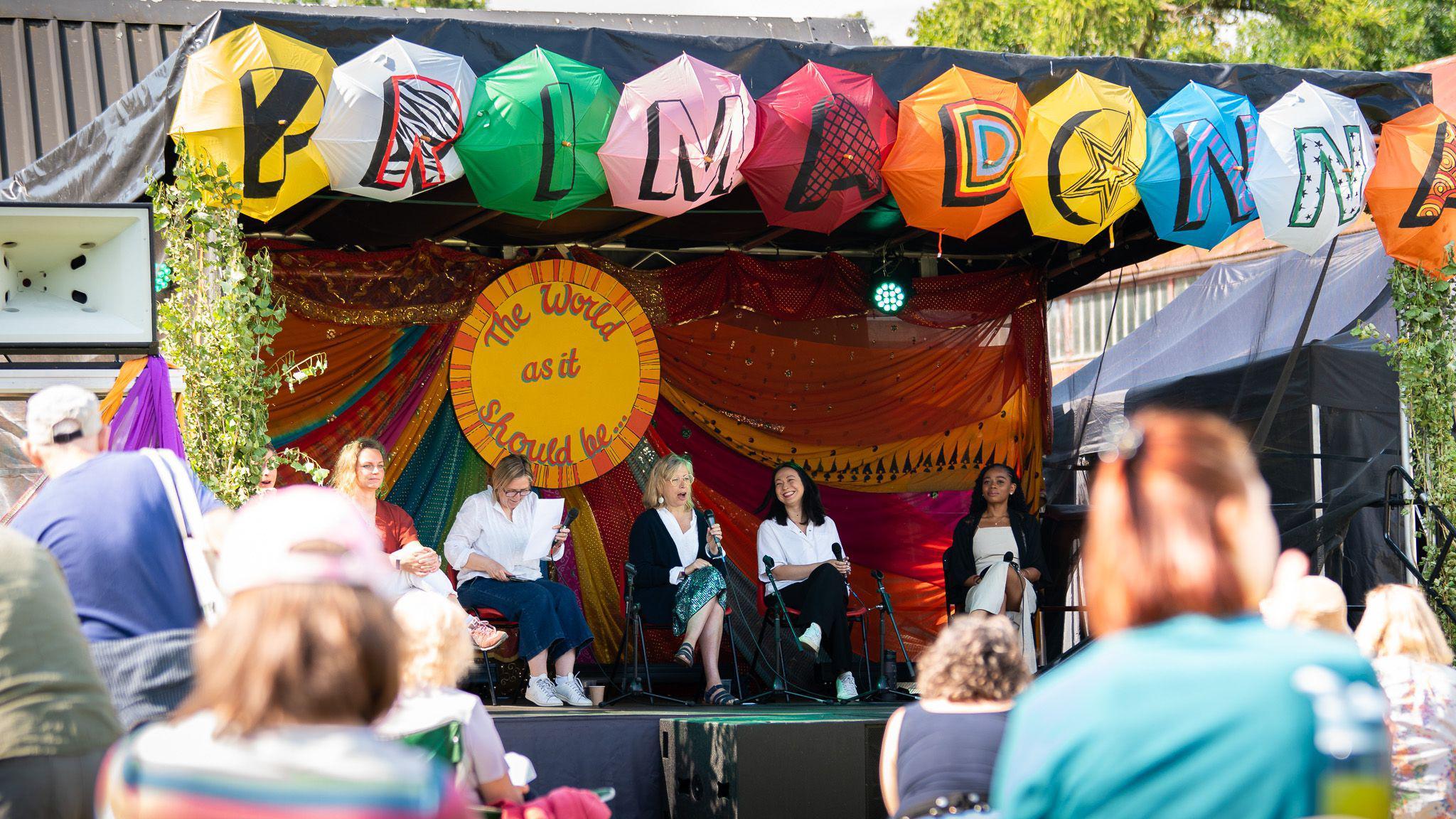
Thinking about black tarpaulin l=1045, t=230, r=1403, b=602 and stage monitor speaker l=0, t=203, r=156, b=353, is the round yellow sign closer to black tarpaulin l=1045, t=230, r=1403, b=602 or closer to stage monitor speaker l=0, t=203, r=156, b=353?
black tarpaulin l=1045, t=230, r=1403, b=602

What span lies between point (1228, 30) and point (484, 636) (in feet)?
48.6

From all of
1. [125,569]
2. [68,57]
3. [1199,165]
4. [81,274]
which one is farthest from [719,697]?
[68,57]

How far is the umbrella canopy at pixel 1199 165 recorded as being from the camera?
6.49 metres

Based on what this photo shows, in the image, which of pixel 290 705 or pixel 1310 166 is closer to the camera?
pixel 290 705

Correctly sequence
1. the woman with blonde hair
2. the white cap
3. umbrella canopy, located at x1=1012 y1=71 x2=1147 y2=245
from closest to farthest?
the white cap
the woman with blonde hair
umbrella canopy, located at x1=1012 y1=71 x2=1147 y2=245

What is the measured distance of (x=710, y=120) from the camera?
5.99 meters

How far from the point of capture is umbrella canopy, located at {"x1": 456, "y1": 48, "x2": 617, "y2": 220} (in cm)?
578

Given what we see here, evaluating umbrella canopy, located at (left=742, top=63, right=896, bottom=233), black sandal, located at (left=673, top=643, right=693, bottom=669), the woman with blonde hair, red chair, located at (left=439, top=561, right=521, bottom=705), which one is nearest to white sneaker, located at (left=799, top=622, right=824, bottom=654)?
black sandal, located at (left=673, top=643, right=693, bottom=669)

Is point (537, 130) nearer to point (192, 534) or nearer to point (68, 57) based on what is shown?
point (192, 534)

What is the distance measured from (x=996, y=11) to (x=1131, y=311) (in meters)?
4.96

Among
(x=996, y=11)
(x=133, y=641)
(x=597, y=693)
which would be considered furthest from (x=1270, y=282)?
(x=996, y=11)

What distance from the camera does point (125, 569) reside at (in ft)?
9.64

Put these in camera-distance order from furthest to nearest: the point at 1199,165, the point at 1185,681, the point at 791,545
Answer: the point at 791,545, the point at 1199,165, the point at 1185,681

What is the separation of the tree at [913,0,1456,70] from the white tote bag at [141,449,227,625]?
47.1 ft
